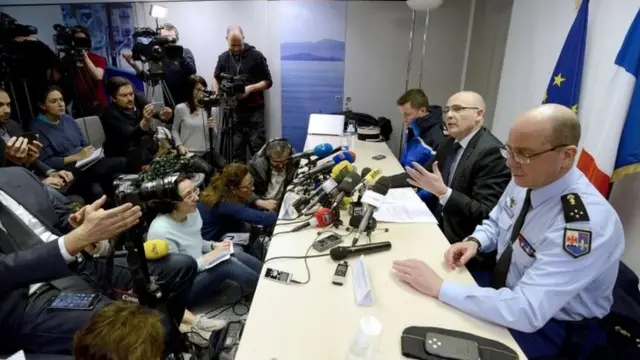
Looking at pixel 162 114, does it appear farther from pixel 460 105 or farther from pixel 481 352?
pixel 481 352

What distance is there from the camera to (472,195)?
1.93 metres

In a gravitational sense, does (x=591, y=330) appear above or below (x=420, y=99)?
below

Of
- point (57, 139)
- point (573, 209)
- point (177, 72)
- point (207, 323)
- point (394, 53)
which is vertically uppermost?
point (394, 53)

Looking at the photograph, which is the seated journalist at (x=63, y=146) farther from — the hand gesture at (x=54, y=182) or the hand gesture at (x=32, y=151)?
the hand gesture at (x=32, y=151)

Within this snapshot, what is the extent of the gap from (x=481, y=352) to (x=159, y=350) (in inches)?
36.1

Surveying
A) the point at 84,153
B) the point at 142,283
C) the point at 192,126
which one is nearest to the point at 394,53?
the point at 192,126

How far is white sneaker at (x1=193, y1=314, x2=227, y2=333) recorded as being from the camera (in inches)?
76.7

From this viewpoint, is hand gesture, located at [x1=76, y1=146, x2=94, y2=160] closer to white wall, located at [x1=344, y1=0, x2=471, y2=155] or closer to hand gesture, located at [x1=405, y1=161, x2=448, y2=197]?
hand gesture, located at [x1=405, y1=161, x2=448, y2=197]

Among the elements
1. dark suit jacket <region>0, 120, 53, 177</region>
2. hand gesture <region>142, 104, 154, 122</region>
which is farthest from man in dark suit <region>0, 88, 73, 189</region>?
hand gesture <region>142, 104, 154, 122</region>

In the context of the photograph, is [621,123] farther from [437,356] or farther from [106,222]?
[106,222]

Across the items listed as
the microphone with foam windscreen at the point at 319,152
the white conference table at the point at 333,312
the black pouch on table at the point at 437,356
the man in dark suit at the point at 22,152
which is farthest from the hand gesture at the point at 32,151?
the black pouch on table at the point at 437,356

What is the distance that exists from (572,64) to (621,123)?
61 centimetres

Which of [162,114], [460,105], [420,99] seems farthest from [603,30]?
[162,114]

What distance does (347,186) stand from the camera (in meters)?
1.69
